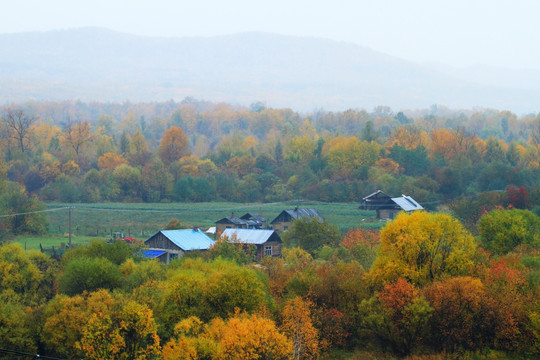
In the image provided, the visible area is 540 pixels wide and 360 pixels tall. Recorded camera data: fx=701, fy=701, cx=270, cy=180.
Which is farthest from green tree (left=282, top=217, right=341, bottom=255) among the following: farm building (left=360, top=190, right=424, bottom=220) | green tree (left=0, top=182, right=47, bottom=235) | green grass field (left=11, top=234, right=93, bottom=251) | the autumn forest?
green tree (left=0, top=182, right=47, bottom=235)

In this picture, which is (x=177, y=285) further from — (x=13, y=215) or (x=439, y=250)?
(x=13, y=215)

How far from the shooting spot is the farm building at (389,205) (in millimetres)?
68750

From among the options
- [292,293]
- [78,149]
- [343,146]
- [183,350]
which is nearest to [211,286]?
[292,293]

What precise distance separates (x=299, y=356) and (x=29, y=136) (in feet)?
293

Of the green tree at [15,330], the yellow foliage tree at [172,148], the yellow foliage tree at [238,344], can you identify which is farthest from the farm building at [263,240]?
the yellow foliage tree at [172,148]

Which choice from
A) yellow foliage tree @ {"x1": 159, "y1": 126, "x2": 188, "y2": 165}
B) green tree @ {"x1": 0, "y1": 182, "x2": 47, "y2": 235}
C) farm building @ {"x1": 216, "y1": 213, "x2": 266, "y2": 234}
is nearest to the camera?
green tree @ {"x1": 0, "y1": 182, "x2": 47, "y2": 235}

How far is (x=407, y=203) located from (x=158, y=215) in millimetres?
25955

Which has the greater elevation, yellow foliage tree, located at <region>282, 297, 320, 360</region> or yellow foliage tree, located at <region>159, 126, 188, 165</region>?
yellow foliage tree, located at <region>159, 126, 188, 165</region>

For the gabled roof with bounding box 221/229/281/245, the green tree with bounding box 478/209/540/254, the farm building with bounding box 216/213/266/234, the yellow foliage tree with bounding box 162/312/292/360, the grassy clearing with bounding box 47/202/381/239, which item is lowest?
the grassy clearing with bounding box 47/202/381/239

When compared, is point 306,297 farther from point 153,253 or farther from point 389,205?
point 389,205

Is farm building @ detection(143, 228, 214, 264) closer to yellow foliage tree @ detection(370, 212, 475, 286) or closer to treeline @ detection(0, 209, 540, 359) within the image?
treeline @ detection(0, 209, 540, 359)

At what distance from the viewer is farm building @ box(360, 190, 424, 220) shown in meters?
68.8

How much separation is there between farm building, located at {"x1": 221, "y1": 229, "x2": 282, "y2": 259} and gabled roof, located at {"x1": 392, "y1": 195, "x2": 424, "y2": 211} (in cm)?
1868

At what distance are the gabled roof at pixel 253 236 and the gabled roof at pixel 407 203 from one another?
18825 mm
